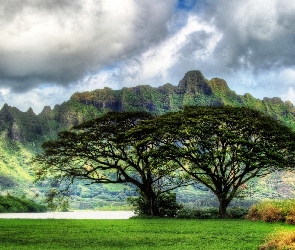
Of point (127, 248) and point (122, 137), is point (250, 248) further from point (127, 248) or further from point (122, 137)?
point (122, 137)

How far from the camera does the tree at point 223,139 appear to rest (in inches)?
1321

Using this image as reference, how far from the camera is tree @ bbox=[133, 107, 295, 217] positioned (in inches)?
1321

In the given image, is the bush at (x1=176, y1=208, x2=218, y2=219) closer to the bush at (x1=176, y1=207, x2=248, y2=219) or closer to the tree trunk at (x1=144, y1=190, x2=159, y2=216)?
the bush at (x1=176, y1=207, x2=248, y2=219)

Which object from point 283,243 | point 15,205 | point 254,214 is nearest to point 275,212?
point 254,214

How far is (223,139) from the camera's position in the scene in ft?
111

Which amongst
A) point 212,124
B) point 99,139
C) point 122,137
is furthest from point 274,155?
point 99,139

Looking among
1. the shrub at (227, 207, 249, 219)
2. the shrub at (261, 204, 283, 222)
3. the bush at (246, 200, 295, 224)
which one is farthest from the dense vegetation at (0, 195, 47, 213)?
the shrub at (261, 204, 283, 222)

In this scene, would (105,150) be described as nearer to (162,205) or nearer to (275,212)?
(162,205)

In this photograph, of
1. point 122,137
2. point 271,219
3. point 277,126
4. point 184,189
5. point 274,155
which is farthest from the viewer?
point 184,189

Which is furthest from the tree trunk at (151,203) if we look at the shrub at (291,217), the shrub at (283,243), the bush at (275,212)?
the shrub at (283,243)

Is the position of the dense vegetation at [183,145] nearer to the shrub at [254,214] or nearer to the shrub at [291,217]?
the shrub at [254,214]

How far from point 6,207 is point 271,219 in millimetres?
55027

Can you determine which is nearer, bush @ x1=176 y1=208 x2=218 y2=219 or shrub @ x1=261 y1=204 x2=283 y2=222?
shrub @ x1=261 y1=204 x2=283 y2=222

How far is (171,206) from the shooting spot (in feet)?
127
